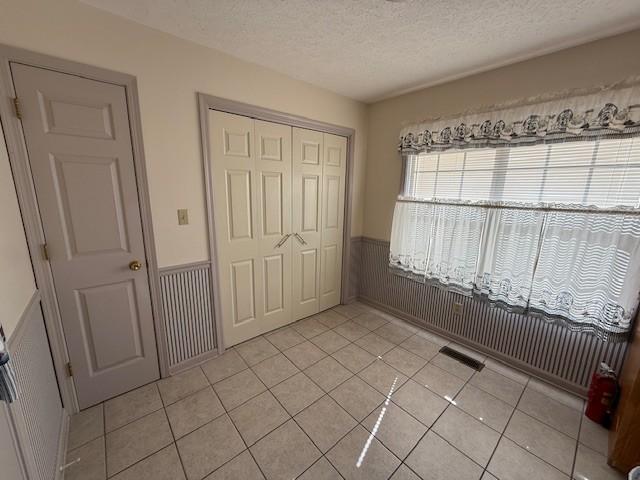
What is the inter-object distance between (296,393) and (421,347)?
1291 millimetres

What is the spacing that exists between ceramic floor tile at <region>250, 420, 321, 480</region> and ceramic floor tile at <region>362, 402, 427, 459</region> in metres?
0.40

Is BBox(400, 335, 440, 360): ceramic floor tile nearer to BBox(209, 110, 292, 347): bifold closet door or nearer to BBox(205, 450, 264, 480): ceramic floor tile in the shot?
BBox(209, 110, 292, 347): bifold closet door

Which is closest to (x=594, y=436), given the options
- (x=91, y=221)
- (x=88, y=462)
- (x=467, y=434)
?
(x=467, y=434)

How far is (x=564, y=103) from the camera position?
175 cm

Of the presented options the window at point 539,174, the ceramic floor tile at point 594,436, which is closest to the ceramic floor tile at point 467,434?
the ceramic floor tile at point 594,436

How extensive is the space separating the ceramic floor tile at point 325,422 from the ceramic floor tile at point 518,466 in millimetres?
794

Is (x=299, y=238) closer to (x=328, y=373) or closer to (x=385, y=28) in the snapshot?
(x=328, y=373)

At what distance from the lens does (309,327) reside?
2.79m

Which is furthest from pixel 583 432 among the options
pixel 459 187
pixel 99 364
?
pixel 99 364

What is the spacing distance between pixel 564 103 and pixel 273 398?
2856 mm

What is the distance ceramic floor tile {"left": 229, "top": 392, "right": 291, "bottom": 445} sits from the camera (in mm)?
1570

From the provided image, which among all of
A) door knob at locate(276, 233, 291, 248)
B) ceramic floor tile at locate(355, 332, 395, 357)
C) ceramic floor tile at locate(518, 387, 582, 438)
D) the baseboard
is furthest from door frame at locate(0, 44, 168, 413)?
ceramic floor tile at locate(518, 387, 582, 438)

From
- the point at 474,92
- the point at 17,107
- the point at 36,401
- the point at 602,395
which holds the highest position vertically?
the point at 474,92

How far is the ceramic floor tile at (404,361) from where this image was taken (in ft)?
→ 7.11
